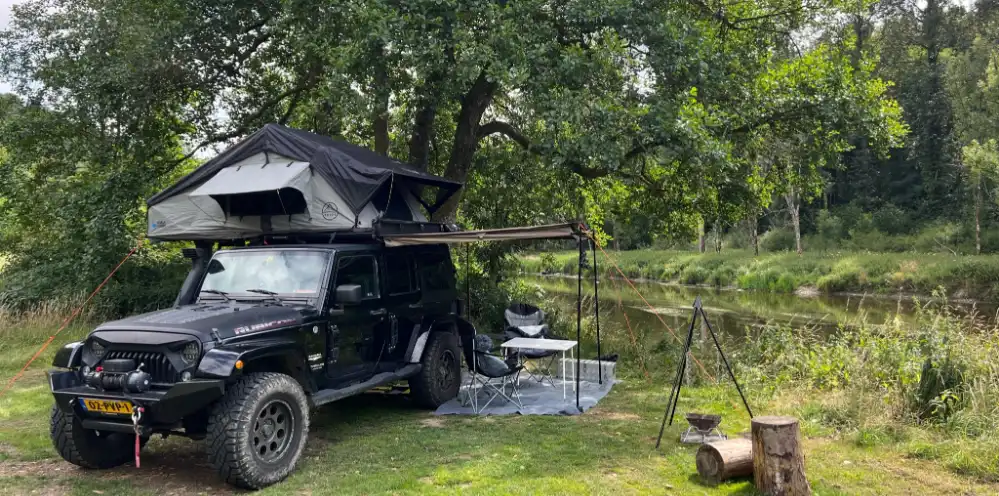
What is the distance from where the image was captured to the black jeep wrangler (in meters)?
4.99

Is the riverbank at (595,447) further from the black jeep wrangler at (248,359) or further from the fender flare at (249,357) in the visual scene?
the fender flare at (249,357)

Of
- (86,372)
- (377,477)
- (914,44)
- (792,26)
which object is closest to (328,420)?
(377,477)

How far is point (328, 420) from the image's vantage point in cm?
729

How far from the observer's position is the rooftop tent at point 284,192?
752 centimetres

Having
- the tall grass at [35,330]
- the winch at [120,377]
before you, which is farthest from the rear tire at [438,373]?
the tall grass at [35,330]

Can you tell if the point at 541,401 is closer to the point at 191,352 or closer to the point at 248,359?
the point at 248,359

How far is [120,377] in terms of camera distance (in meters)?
5.05

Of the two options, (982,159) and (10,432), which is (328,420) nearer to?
(10,432)

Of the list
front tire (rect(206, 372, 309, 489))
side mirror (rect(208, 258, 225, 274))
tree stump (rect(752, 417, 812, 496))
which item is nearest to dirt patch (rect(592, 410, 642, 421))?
tree stump (rect(752, 417, 812, 496))

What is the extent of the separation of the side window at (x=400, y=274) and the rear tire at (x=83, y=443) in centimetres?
268

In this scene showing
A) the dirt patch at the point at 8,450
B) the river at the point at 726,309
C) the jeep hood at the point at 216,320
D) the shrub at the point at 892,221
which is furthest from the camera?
the shrub at the point at 892,221

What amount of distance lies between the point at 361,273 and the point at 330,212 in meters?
0.99

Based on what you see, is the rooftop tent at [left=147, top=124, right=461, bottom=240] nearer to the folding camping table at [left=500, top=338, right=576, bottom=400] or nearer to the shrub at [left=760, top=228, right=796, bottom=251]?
the folding camping table at [left=500, top=338, right=576, bottom=400]

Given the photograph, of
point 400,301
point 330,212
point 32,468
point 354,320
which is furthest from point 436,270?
point 32,468
